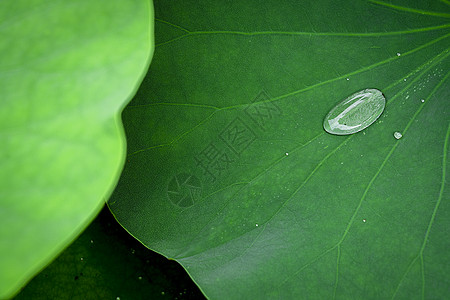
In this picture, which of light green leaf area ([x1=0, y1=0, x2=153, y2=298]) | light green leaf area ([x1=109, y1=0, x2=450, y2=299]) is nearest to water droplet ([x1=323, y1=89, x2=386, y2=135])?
light green leaf area ([x1=109, y1=0, x2=450, y2=299])

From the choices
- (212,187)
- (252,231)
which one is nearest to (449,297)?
(252,231)

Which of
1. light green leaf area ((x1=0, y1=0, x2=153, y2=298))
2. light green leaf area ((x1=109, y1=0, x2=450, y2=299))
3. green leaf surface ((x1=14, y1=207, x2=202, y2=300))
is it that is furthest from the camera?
green leaf surface ((x1=14, y1=207, x2=202, y2=300))

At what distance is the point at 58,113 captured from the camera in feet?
1.55

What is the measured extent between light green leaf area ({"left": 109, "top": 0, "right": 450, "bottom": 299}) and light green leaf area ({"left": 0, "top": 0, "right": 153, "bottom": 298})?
0.29m

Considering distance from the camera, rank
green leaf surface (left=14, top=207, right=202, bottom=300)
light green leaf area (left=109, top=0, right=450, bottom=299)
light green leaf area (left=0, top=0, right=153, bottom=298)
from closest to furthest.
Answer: light green leaf area (left=0, top=0, right=153, bottom=298), light green leaf area (left=109, top=0, right=450, bottom=299), green leaf surface (left=14, top=207, right=202, bottom=300)

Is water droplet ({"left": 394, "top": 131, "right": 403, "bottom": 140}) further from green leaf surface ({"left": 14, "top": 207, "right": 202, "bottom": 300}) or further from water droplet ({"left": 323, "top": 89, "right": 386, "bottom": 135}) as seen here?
green leaf surface ({"left": 14, "top": 207, "right": 202, "bottom": 300})

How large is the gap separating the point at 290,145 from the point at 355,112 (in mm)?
140

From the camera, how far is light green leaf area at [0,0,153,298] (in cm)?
43

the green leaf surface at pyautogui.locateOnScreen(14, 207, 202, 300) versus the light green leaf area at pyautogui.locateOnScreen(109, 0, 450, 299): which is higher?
the light green leaf area at pyautogui.locateOnScreen(109, 0, 450, 299)

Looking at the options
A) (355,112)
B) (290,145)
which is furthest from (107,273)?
(355,112)

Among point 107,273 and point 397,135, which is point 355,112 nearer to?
point 397,135

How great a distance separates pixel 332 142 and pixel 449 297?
356mm

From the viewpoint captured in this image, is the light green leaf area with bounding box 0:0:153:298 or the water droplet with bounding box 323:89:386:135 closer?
the light green leaf area with bounding box 0:0:153:298

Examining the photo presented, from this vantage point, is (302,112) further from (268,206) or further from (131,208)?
(131,208)
